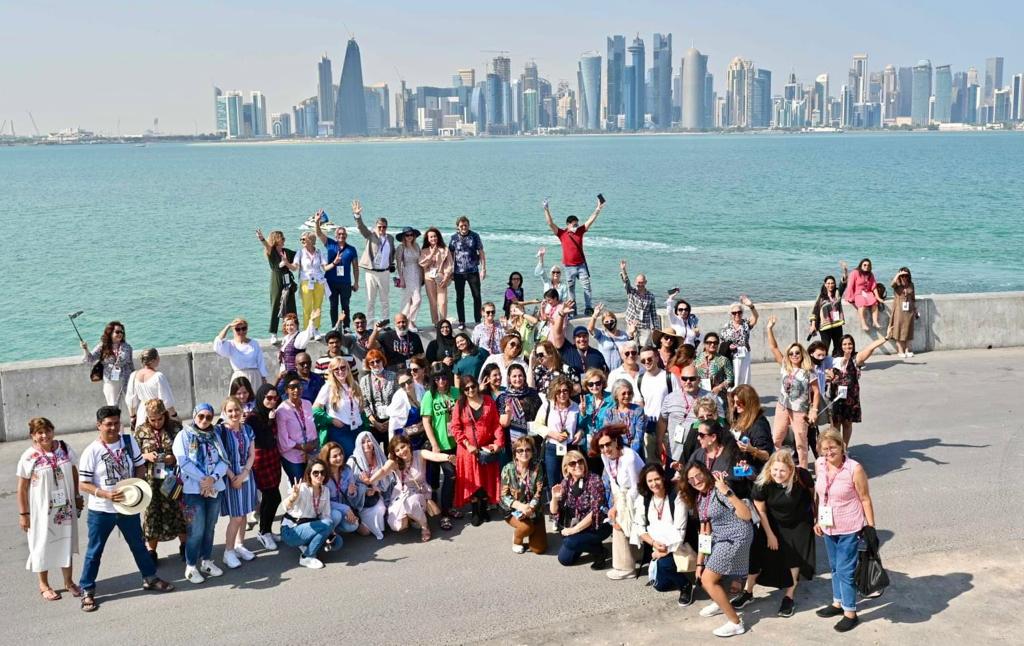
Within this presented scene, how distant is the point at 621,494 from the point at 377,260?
7.67 m

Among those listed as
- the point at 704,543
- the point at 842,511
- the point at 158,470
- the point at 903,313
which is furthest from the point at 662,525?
the point at 903,313

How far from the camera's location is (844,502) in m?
7.96

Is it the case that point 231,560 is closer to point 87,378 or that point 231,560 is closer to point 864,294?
point 87,378

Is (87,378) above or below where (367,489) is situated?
above

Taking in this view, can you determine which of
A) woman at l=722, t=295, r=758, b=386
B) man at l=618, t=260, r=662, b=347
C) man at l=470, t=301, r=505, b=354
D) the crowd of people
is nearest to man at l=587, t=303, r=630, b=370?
the crowd of people

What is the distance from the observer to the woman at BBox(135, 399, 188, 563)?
882 centimetres

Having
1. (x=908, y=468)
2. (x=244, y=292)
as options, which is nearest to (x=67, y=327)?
(x=244, y=292)

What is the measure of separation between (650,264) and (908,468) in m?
33.5

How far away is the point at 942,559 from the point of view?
9.09 m

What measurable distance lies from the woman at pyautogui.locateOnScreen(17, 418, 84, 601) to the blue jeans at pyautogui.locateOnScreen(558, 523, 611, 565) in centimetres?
397

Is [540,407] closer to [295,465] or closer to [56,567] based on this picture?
[295,465]

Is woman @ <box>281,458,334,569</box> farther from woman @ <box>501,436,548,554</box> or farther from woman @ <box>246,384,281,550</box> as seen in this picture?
woman @ <box>501,436,548,554</box>

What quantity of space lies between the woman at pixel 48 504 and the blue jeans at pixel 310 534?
1739 mm

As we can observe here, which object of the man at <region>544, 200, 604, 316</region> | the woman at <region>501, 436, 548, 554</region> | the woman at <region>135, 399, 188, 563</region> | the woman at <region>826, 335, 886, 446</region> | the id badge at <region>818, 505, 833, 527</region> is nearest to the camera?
the id badge at <region>818, 505, 833, 527</region>
